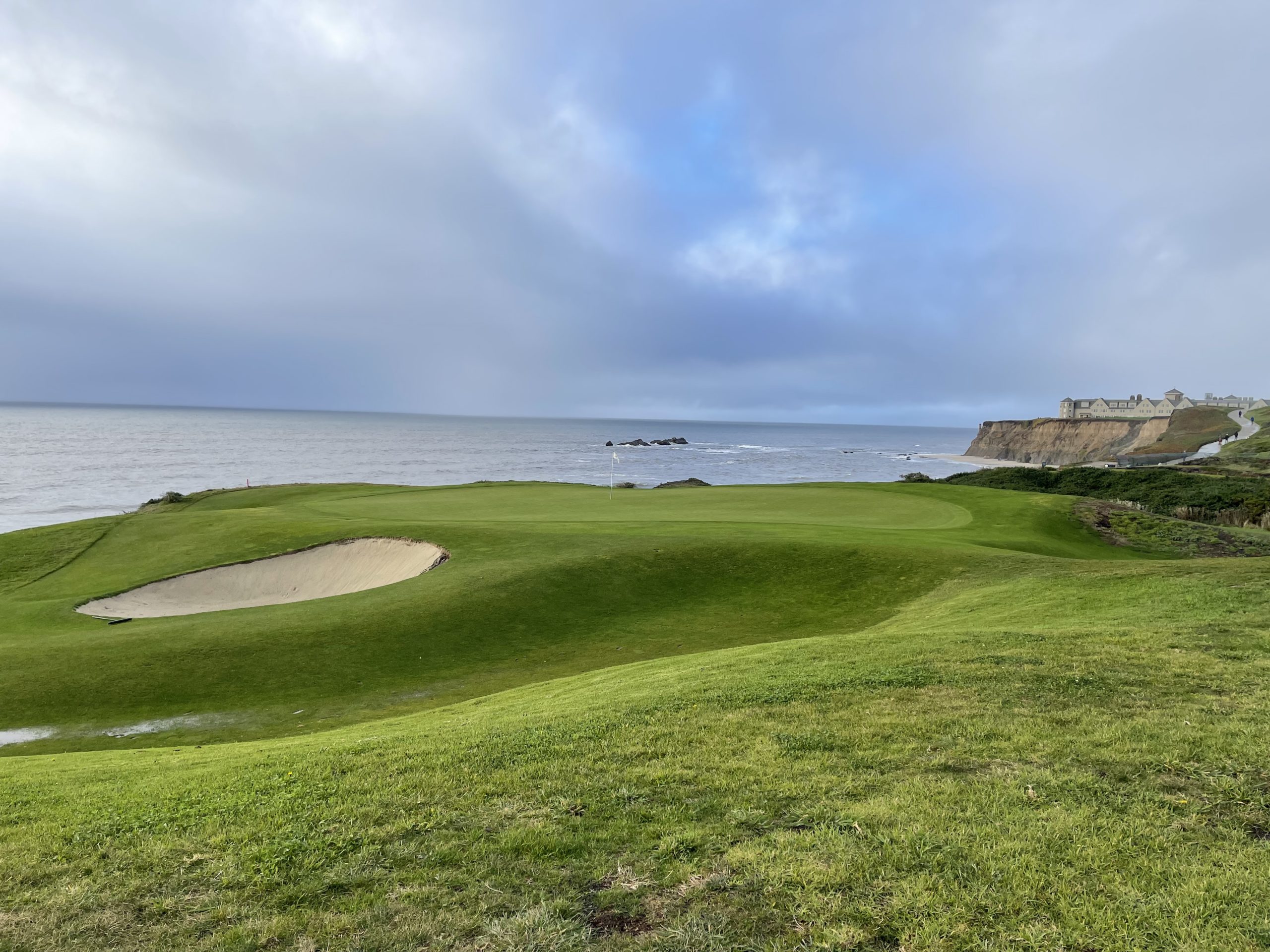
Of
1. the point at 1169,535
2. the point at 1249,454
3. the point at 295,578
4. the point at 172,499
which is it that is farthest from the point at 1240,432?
the point at 172,499

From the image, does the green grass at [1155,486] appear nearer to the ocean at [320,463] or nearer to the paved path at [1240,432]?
the paved path at [1240,432]

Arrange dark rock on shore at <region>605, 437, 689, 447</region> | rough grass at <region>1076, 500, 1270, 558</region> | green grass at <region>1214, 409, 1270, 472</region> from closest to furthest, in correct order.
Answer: rough grass at <region>1076, 500, 1270, 558</region> < green grass at <region>1214, 409, 1270, 472</region> < dark rock on shore at <region>605, 437, 689, 447</region>

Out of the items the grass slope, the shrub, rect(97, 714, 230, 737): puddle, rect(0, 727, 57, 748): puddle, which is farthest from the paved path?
the shrub

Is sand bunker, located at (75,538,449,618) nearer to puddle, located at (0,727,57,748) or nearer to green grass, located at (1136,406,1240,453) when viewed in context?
puddle, located at (0,727,57,748)

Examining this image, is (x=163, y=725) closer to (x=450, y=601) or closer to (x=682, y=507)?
(x=450, y=601)

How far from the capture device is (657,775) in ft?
20.2

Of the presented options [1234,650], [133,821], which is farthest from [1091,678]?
[133,821]

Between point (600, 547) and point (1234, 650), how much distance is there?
14713mm

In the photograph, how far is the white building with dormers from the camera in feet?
450

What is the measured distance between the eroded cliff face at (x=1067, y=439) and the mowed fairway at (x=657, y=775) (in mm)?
118740

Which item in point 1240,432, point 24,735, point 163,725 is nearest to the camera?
point 24,735

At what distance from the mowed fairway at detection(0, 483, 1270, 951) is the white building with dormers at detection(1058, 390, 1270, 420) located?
Result: 147654 millimetres

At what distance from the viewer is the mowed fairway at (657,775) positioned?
13.5 feet

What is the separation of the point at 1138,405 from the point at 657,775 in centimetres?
17343
